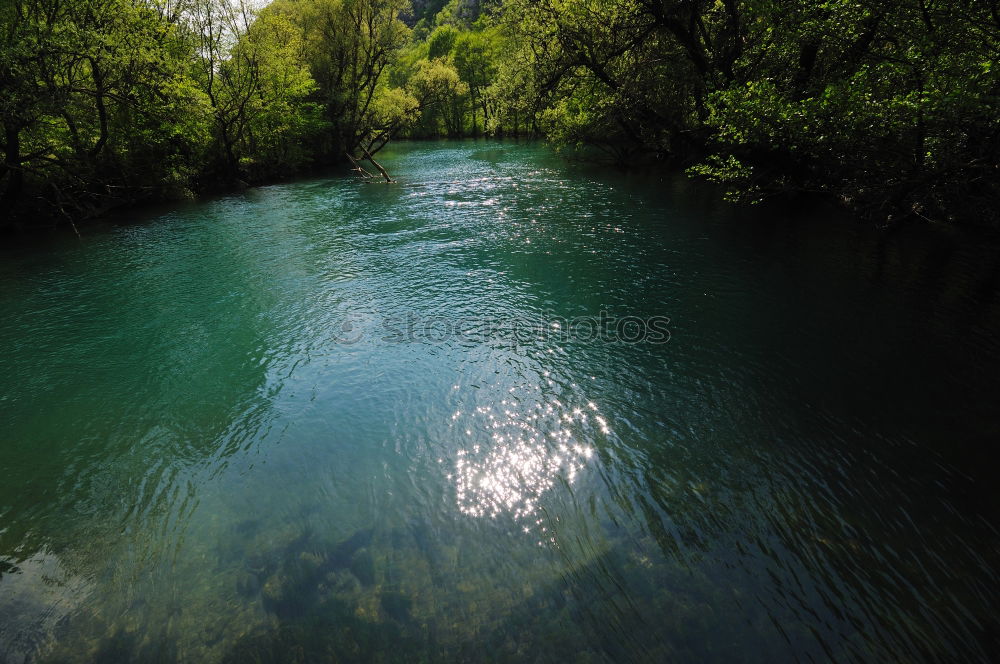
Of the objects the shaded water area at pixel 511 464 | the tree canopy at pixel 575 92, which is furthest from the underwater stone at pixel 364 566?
the tree canopy at pixel 575 92

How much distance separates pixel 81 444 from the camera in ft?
22.5

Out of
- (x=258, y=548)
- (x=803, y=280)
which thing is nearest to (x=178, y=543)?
(x=258, y=548)

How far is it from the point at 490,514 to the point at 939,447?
6.15 meters

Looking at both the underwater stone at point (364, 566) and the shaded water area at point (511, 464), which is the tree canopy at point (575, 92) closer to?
the shaded water area at point (511, 464)

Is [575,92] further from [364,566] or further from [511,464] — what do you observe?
[364,566]

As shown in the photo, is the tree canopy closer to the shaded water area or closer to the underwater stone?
the shaded water area

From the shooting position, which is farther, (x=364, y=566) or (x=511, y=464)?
(x=511, y=464)

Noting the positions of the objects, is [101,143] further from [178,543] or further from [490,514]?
[490,514]

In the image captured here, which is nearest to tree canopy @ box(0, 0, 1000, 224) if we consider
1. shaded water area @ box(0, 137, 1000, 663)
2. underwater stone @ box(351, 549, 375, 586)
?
shaded water area @ box(0, 137, 1000, 663)

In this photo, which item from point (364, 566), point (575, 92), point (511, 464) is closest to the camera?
point (364, 566)

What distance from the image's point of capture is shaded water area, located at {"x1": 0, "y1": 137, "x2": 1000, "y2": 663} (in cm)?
422

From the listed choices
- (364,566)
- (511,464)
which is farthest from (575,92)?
(364,566)

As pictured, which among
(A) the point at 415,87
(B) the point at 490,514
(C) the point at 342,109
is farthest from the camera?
(A) the point at 415,87

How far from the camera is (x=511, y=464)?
6238mm
